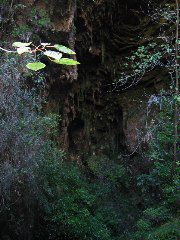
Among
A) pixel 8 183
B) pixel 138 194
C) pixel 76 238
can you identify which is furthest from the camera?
pixel 138 194

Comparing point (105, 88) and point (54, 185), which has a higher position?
point (105, 88)

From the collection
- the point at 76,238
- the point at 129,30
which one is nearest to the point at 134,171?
the point at 76,238

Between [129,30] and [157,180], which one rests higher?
[129,30]

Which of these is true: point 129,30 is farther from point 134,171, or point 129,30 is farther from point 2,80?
point 2,80

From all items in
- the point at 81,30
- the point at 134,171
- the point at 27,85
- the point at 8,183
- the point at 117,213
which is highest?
the point at 81,30

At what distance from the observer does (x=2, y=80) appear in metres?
6.57

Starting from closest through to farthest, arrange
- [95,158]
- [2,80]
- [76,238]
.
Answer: [2,80]
[76,238]
[95,158]

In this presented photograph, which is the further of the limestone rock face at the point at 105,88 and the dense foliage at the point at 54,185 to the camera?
the limestone rock face at the point at 105,88

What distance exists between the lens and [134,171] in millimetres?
10203

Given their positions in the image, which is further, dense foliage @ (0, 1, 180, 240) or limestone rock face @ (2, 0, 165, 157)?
limestone rock face @ (2, 0, 165, 157)

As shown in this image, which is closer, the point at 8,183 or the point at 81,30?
the point at 8,183

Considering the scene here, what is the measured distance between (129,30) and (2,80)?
544 cm

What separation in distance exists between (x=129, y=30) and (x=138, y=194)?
4836 millimetres

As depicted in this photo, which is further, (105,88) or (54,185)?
(105,88)
